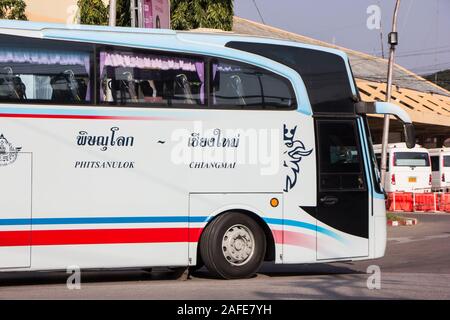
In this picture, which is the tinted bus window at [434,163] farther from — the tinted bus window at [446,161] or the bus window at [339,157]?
the bus window at [339,157]

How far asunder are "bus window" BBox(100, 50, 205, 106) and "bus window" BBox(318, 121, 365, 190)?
2069 mm

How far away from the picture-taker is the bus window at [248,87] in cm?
1146

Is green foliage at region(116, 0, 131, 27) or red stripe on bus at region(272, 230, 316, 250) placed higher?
green foliage at region(116, 0, 131, 27)

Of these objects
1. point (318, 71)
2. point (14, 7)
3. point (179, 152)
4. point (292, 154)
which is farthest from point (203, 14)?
point (179, 152)

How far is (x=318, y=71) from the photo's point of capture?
12.1 metres

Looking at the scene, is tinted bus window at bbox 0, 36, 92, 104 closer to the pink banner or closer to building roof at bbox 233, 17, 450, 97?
the pink banner

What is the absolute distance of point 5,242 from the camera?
10406 millimetres

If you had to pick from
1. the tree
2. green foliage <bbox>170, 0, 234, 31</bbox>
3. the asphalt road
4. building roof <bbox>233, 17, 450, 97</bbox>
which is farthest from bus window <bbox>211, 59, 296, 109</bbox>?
building roof <bbox>233, 17, 450, 97</bbox>

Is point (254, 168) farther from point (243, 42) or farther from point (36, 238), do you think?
point (36, 238)

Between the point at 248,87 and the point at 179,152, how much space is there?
1.43 metres

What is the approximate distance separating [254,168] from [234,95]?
44.1 inches

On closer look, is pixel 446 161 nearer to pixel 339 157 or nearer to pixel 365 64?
pixel 365 64

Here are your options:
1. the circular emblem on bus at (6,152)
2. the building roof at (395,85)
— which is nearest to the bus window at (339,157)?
the circular emblem on bus at (6,152)

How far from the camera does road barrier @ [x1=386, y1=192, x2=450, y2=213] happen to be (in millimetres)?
34469
